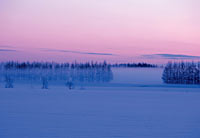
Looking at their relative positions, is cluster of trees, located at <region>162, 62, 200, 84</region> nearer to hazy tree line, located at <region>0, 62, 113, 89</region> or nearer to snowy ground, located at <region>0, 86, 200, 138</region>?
hazy tree line, located at <region>0, 62, 113, 89</region>

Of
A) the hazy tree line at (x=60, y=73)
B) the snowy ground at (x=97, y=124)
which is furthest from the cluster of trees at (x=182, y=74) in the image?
the snowy ground at (x=97, y=124)

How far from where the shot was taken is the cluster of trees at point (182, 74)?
2219 inches

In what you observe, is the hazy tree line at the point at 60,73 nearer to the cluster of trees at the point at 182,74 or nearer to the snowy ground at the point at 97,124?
the cluster of trees at the point at 182,74

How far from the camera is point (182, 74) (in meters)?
60.6

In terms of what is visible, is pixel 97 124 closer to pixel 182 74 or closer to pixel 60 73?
pixel 182 74

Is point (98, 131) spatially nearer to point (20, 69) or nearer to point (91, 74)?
point (91, 74)

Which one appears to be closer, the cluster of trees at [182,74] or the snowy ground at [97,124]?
the snowy ground at [97,124]

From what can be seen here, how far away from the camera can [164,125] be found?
841cm

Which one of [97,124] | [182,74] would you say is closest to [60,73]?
[182,74]

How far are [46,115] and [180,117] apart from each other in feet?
17.4

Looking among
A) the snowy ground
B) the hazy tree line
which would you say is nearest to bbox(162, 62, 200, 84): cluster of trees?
the hazy tree line

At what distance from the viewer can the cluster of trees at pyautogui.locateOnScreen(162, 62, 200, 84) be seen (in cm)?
5638

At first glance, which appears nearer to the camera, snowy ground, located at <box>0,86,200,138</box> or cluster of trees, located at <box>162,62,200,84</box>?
snowy ground, located at <box>0,86,200,138</box>

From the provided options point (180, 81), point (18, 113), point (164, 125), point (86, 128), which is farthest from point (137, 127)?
point (180, 81)
